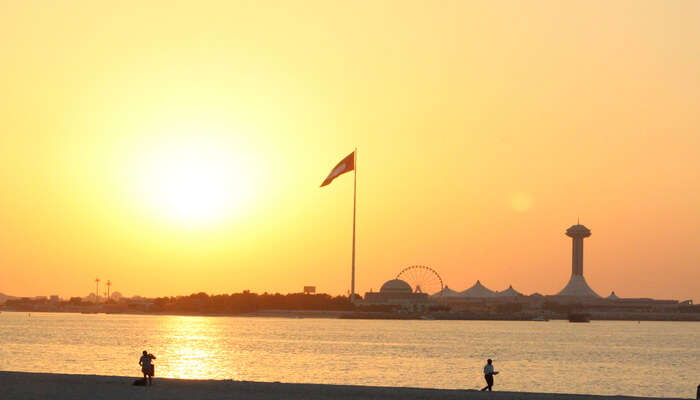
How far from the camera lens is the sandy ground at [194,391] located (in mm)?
51469

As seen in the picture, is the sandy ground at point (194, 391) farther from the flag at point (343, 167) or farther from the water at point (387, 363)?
the flag at point (343, 167)

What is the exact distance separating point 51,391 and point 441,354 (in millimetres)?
66892

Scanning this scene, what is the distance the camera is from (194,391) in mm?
53469

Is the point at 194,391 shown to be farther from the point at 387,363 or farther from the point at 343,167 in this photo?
the point at 343,167

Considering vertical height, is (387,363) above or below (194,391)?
below

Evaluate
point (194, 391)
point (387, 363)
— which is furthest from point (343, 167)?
point (194, 391)

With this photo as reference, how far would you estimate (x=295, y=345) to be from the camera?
439 feet

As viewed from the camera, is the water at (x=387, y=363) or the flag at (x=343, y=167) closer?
the water at (x=387, y=363)

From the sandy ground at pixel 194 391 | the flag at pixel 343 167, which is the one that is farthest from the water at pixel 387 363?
the flag at pixel 343 167

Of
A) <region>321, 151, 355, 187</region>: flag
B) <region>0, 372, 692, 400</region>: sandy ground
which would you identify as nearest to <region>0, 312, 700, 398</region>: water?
<region>0, 372, 692, 400</region>: sandy ground

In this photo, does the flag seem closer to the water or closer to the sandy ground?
the water

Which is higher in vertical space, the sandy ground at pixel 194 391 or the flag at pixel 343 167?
the flag at pixel 343 167

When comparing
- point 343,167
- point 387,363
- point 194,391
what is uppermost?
point 343,167

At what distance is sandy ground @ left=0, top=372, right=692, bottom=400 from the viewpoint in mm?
51469
